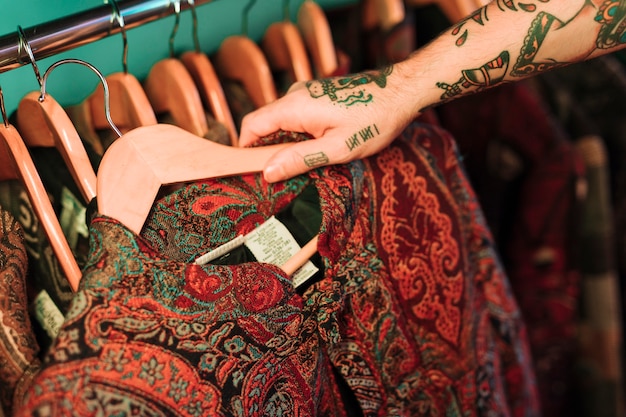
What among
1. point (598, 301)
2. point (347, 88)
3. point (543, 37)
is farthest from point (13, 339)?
point (598, 301)

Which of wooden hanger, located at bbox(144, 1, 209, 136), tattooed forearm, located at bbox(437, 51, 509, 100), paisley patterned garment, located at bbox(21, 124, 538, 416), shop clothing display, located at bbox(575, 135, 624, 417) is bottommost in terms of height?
shop clothing display, located at bbox(575, 135, 624, 417)

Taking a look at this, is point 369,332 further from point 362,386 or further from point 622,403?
point 622,403

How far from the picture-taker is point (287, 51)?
89cm

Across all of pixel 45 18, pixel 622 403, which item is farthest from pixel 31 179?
pixel 622 403

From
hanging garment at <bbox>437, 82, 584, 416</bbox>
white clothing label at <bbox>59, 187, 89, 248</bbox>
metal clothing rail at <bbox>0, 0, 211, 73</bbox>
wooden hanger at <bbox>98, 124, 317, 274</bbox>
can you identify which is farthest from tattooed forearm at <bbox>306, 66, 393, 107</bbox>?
hanging garment at <bbox>437, 82, 584, 416</bbox>

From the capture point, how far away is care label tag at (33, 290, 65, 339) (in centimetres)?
66

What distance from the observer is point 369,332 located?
687 millimetres

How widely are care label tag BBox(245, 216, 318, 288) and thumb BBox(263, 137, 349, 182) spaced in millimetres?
58

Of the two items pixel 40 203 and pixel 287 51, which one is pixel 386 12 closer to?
pixel 287 51

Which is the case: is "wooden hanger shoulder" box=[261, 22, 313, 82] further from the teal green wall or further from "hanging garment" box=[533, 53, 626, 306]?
"hanging garment" box=[533, 53, 626, 306]

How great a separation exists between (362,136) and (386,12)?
0.42 metres

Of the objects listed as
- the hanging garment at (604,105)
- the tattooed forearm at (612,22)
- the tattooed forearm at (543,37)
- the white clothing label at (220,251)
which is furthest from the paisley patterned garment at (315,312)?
the hanging garment at (604,105)

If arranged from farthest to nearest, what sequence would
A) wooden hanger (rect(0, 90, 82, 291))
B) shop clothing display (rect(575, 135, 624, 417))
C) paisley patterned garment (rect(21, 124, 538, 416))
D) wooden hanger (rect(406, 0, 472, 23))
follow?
shop clothing display (rect(575, 135, 624, 417)), wooden hanger (rect(406, 0, 472, 23)), wooden hanger (rect(0, 90, 82, 291)), paisley patterned garment (rect(21, 124, 538, 416))

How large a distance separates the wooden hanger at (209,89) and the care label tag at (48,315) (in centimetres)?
29
